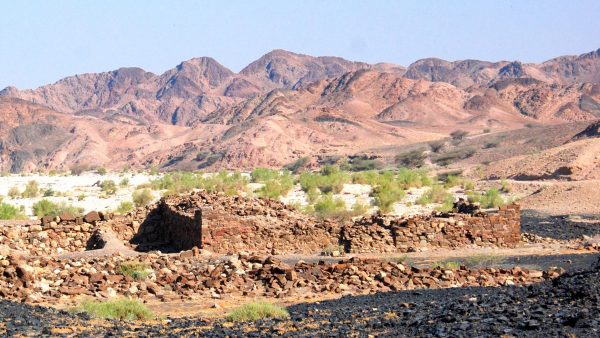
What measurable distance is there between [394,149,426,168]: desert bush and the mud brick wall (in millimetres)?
45326

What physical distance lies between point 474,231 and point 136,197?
20.7 metres

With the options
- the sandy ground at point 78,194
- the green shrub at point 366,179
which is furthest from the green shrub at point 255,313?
the green shrub at point 366,179

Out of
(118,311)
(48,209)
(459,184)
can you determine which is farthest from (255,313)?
(459,184)

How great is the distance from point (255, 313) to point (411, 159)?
59.0 m

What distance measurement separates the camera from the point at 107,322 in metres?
12.8

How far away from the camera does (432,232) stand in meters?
23.2

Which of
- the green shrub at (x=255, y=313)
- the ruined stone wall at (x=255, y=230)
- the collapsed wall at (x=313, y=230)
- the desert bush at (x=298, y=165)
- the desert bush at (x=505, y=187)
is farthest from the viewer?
the desert bush at (x=298, y=165)

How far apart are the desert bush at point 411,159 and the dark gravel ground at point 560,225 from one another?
118 ft

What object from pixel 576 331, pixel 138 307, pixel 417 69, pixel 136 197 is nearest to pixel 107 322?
pixel 138 307

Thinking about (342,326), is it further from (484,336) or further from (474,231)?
(474,231)

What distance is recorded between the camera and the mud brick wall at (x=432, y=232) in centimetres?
2278

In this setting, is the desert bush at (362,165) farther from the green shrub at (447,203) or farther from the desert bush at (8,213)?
the desert bush at (8,213)

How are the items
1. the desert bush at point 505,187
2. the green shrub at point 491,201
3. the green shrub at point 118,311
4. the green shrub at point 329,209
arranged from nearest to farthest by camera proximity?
the green shrub at point 118,311, the green shrub at point 329,209, the green shrub at point 491,201, the desert bush at point 505,187

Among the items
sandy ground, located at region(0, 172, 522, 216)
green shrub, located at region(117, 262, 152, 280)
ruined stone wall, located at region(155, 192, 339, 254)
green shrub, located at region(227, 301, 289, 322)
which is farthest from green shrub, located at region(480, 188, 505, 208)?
green shrub, located at region(227, 301, 289, 322)
